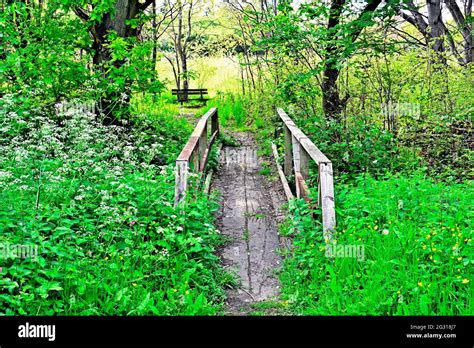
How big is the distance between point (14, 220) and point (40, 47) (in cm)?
400

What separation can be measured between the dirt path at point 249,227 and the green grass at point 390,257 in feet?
0.69

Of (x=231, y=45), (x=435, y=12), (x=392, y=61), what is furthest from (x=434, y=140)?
(x=231, y=45)

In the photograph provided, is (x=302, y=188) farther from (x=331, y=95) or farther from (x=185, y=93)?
(x=185, y=93)

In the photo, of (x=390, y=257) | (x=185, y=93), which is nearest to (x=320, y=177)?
(x=390, y=257)

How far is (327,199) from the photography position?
4305 millimetres

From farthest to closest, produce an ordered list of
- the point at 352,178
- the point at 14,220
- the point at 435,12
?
the point at 435,12 < the point at 352,178 < the point at 14,220

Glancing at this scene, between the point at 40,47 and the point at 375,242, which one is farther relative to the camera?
the point at 40,47

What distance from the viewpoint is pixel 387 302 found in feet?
10.3

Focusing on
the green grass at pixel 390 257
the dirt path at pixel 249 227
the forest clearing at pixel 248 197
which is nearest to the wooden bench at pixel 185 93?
the forest clearing at pixel 248 197

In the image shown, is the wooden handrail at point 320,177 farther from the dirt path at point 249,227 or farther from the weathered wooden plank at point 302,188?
the dirt path at point 249,227

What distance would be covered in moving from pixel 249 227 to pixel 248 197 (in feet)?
4.17

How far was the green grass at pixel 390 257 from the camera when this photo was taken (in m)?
3.20

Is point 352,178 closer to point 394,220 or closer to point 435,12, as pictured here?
point 394,220

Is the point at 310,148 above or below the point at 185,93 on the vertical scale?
below
